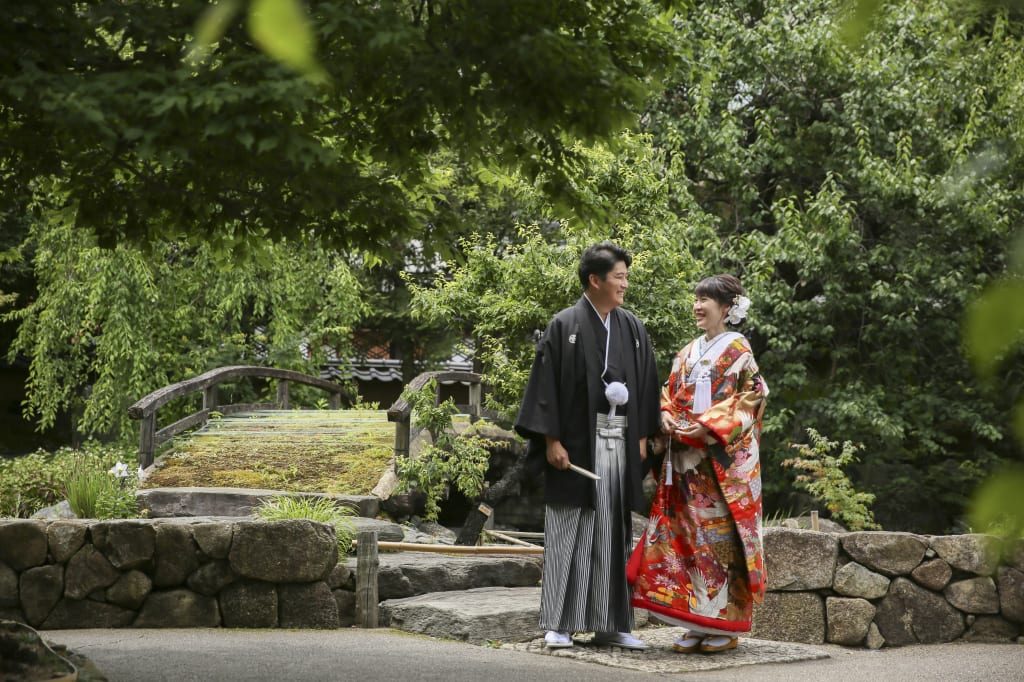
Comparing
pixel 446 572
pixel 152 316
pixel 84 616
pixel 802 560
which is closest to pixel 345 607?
pixel 446 572

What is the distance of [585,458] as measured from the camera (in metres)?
5.24

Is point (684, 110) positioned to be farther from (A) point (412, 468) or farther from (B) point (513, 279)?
(A) point (412, 468)

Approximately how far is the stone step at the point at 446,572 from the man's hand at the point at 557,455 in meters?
1.72

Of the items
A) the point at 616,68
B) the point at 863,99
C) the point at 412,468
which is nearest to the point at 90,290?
the point at 412,468

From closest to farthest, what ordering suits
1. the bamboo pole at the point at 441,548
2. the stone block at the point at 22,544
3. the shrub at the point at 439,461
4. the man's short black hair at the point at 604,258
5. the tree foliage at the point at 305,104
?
the tree foliage at the point at 305,104 → the man's short black hair at the point at 604,258 → the stone block at the point at 22,544 → the bamboo pole at the point at 441,548 → the shrub at the point at 439,461

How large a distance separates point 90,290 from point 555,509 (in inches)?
419

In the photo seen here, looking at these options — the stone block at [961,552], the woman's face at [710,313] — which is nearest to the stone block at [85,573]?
the woman's face at [710,313]

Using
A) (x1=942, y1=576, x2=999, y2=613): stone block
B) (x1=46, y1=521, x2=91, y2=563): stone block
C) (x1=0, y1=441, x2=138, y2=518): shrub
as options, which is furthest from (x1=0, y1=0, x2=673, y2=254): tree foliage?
(x1=0, y1=441, x2=138, y2=518): shrub

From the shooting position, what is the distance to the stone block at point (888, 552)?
20.2 ft

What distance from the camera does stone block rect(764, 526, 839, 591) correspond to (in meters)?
6.16

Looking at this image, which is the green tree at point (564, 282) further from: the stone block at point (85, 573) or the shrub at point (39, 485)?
the stone block at point (85, 573)

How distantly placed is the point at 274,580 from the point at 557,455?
2.00 m

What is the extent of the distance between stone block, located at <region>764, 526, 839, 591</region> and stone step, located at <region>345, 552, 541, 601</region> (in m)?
1.61

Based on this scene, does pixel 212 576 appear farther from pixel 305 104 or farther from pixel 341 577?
pixel 305 104
